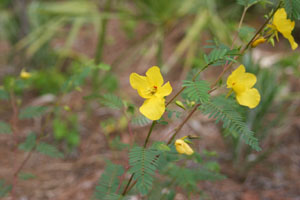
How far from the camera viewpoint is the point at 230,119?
2.22 feet

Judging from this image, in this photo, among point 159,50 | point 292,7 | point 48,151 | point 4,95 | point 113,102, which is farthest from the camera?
point 159,50

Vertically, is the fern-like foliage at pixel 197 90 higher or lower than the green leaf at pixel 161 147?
higher

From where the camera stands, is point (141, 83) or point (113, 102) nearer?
point (141, 83)

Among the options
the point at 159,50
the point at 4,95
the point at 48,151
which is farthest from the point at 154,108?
the point at 159,50

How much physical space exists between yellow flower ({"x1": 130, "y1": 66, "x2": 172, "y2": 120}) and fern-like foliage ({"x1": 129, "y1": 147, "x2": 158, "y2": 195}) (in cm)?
11

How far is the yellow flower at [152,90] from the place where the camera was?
2.13ft

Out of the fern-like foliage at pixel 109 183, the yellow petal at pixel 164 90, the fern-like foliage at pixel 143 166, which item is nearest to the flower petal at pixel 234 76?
the yellow petal at pixel 164 90

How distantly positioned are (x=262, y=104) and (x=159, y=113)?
894mm

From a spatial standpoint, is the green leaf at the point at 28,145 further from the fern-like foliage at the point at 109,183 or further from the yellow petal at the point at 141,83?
the yellow petal at the point at 141,83

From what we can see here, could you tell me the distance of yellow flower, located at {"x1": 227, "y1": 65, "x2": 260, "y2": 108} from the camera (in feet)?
2.20

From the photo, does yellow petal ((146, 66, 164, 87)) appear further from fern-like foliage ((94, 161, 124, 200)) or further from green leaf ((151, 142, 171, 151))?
fern-like foliage ((94, 161, 124, 200))

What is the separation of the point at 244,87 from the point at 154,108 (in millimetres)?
228

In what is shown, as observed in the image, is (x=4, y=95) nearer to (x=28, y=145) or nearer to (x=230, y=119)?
(x=28, y=145)

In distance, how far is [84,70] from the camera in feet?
Result: 3.56
